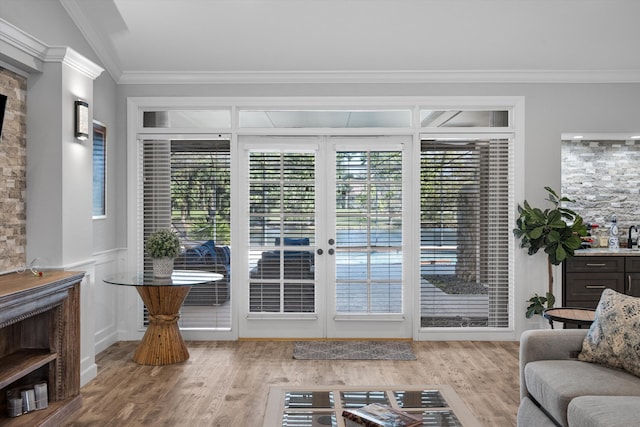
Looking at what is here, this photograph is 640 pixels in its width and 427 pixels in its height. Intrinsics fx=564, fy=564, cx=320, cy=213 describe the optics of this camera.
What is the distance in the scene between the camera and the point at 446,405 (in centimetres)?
264

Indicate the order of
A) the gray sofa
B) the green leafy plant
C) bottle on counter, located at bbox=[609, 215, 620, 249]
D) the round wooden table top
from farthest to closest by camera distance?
1. bottle on counter, located at bbox=[609, 215, 620, 249]
2. the green leafy plant
3. the round wooden table top
4. the gray sofa

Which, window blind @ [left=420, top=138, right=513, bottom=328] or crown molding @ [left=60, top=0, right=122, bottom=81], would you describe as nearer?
crown molding @ [left=60, top=0, right=122, bottom=81]

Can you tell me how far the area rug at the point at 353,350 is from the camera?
4789mm

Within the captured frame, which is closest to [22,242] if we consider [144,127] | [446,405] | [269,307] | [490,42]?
[144,127]

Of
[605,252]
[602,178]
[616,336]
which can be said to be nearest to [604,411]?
[616,336]

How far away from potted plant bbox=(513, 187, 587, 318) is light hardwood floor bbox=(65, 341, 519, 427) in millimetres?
562

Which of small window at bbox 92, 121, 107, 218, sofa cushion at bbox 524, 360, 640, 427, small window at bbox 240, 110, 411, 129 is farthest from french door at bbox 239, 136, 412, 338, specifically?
sofa cushion at bbox 524, 360, 640, 427

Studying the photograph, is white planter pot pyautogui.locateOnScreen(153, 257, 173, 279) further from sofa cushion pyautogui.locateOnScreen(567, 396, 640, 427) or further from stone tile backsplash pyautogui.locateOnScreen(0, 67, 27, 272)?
sofa cushion pyautogui.locateOnScreen(567, 396, 640, 427)

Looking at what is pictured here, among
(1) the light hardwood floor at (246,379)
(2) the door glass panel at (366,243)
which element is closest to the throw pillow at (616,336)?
(1) the light hardwood floor at (246,379)

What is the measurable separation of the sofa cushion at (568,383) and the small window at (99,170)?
370 centimetres

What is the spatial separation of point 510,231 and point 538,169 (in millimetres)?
640

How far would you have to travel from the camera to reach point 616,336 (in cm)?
288

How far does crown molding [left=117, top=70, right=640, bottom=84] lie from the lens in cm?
525

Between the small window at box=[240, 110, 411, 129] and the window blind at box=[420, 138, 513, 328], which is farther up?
the small window at box=[240, 110, 411, 129]
